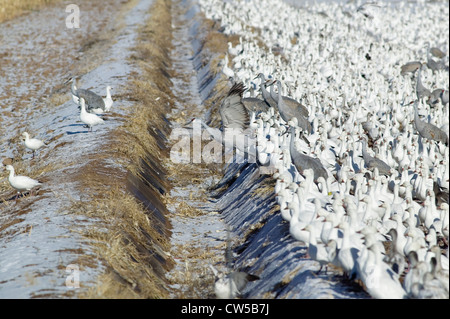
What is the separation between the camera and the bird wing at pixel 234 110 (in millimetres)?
14016

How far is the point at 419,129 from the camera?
16641mm

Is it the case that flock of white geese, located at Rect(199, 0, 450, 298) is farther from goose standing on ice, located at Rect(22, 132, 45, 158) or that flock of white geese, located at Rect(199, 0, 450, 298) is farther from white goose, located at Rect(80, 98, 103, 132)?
goose standing on ice, located at Rect(22, 132, 45, 158)

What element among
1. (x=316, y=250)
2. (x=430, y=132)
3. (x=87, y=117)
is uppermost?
(x=316, y=250)

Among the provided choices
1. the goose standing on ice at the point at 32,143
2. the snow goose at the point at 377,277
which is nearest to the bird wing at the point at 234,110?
the goose standing on ice at the point at 32,143

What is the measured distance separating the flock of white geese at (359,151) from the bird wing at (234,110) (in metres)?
0.58

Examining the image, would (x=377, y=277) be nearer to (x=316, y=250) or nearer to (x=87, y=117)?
(x=316, y=250)

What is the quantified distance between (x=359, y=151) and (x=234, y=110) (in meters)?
3.37

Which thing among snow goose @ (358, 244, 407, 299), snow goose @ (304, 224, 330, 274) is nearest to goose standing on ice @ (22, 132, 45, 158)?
snow goose @ (304, 224, 330, 274)

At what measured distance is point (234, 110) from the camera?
1469 centimetres

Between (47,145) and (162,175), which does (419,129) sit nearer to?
(162,175)

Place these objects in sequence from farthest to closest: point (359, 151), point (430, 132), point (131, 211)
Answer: point (430, 132) → point (359, 151) → point (131, 211)

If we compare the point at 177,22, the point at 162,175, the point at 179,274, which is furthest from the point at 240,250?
the point at 177,22

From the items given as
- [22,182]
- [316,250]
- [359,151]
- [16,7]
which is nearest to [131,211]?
[22,182]

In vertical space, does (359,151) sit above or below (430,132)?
above
